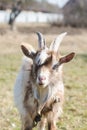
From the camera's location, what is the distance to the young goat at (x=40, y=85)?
540cm

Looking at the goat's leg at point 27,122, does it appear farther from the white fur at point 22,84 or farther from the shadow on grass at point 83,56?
the shadow on grass at point 83,56

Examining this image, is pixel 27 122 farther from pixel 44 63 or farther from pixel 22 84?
pixel 44 63

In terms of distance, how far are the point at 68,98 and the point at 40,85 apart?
5001 mm

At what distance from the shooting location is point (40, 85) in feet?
17.6

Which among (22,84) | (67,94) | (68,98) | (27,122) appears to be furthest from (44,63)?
(67,94)

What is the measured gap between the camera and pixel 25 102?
19.3ft

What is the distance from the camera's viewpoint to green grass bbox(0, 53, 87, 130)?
783 centimetres

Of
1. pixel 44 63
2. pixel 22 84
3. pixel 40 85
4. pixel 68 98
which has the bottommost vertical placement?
pixel 68 98

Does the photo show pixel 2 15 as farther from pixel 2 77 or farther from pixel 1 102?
pixel 1 102

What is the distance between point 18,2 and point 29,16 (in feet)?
66.7

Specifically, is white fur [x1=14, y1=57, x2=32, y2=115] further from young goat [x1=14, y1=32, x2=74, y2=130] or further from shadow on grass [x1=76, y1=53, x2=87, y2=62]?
shadow on grass [x1=76, y1=53, x2=87, y2=62]

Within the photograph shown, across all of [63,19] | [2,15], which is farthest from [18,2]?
[2,15]

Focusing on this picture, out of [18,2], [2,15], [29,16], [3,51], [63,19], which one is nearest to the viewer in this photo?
[3,51]

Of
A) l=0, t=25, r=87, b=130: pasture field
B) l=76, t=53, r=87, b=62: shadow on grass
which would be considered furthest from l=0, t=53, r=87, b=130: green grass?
l=76, t=53, r=87, b=62: shadow on grass
